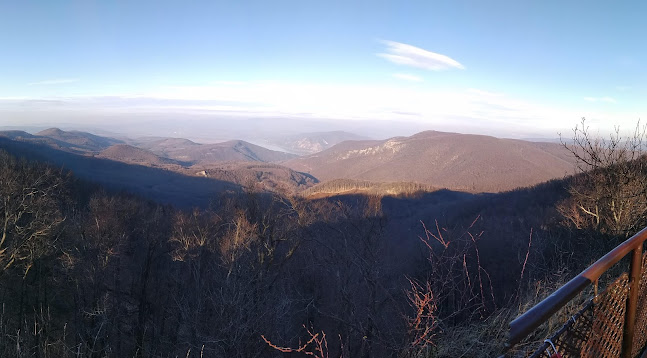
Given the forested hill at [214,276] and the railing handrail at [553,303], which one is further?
the forested hill at [214,276]

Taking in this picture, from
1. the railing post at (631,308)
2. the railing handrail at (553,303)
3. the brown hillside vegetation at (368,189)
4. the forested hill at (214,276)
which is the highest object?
the railing handrail at (553,303)

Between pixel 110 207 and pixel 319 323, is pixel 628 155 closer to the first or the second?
pixel 319 323

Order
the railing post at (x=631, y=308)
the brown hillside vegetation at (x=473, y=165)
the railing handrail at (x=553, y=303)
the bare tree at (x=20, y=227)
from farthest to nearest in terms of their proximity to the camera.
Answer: the brown hillside vegetation at (x=473, y=165) → the bare tree at (x=20, y=227) → the railing post at (x=631, y=308) → the railing handrail at (x=553, y=303)

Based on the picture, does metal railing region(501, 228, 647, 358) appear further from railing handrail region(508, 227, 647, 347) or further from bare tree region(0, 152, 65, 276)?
bare tree region(0, 152, 65, 276)

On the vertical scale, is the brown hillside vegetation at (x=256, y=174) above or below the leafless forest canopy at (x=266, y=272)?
below

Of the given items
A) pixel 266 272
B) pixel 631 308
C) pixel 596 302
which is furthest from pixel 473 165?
pixel 596 302

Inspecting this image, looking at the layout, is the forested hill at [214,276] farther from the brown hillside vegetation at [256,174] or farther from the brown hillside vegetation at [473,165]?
the brown hillside vegetation at [473,165]

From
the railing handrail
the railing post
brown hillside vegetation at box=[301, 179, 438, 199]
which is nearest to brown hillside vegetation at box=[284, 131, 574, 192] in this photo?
brown hillside vegetation at box=[301, 179, 438, 199]

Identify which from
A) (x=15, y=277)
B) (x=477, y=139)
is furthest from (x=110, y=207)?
(x=477, y=139)

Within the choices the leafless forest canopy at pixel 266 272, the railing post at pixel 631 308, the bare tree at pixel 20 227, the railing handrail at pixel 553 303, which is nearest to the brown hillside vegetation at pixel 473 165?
the leafless forest canopy at pixel 266 272

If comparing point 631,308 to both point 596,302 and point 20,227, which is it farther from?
point 20,227
